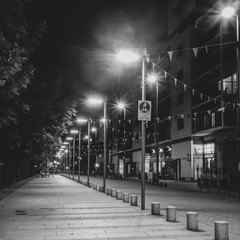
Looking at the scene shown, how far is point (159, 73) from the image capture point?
2527 inches

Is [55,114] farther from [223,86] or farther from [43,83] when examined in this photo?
[223,86]

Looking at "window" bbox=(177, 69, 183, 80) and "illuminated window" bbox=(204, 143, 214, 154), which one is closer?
"illuminated window" bbox=(204, 143, 214, 154)

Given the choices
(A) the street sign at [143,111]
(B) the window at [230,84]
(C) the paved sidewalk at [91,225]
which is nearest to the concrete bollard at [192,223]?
(C) the paved sidewalk at [91,225]

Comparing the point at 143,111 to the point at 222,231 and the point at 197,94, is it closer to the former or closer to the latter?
the point at 222,231

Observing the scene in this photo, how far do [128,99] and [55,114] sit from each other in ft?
215

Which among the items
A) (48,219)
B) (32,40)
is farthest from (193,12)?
(48,219)

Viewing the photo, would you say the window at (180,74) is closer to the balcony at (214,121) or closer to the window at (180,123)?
the window at (180,123)

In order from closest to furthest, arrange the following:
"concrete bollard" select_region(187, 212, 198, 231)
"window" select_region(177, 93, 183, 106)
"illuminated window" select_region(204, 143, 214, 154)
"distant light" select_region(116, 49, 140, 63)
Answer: "concrete bollard" select_region(187, 212, 198, 231) → "distant light" select_region(116, 49, 140, 63) → "illuminated window" select_region(204, 143, 214, 154) → "window" select_region(177, 93, 183, 106)

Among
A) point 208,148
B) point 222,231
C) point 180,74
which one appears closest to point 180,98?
point 180,74

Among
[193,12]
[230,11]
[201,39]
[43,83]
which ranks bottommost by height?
[43,83]

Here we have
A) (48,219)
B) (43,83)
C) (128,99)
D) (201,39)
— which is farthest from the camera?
(128,99)

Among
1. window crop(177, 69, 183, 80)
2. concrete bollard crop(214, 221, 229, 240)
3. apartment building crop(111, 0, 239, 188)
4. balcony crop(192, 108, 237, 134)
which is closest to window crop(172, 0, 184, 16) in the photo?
apartment building crop(111, 0, 239, 188)

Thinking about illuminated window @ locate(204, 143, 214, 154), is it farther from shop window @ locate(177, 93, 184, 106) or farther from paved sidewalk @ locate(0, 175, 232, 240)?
paved sidewalk @ locate(0, 175, 232, 240)

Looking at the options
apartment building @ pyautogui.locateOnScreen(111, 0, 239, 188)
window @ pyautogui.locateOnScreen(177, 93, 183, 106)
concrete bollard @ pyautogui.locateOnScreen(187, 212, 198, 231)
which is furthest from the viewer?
window @ pyautogui.locateOnScreen(177, 93, 183, 106)
